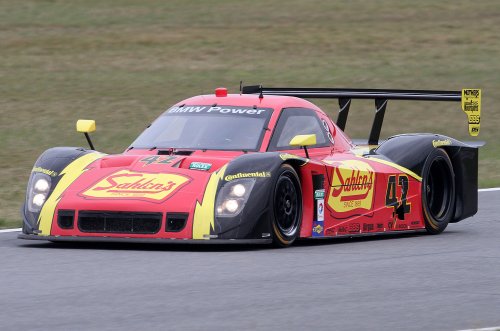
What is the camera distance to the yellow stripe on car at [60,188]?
31.8 feet

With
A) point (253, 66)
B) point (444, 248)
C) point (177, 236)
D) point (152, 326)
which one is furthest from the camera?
point (253, 66)

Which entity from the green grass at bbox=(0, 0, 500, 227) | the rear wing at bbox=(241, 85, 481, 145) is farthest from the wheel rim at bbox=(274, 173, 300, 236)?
the green grass at bbox=(0, 0, 500, 227)

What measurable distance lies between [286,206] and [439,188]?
99.8 inches

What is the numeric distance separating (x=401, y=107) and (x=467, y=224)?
11715 mm

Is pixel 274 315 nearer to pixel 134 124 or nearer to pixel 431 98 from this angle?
pixel 431 98

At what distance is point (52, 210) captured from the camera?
966 cm

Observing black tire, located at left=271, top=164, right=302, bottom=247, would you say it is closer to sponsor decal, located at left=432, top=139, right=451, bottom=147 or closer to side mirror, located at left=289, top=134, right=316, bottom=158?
side mirror, located at left=289, top=134, right=316, bottom=158

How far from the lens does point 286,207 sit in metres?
9.89

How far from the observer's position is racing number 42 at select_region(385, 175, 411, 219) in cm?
1113

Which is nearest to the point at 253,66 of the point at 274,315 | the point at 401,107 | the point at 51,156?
the point at 401,107

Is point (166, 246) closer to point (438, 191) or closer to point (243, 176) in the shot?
point (243, 176)

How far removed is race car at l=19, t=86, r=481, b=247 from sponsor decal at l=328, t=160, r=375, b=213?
1cm

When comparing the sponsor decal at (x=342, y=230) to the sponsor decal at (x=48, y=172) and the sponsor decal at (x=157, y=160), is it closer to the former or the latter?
the sponsor decal at (x=157, y=160)

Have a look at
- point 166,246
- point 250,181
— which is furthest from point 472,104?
point 166,246
